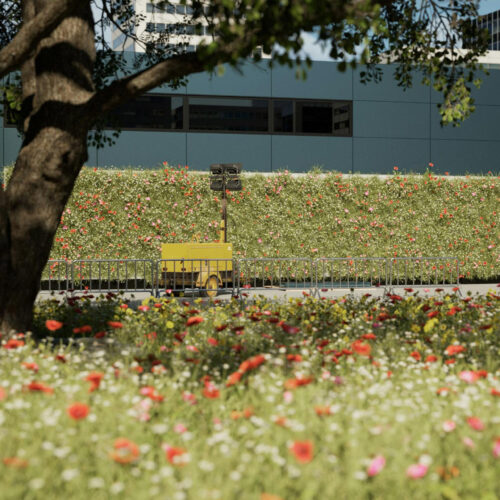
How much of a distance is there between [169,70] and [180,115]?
1537 cm

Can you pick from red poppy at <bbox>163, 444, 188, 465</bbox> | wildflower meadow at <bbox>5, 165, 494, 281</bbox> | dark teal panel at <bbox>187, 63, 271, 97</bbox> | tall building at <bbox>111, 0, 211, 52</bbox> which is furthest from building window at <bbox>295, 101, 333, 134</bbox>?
red poppy at <bbox>163, 444, 188, 465</bbox>

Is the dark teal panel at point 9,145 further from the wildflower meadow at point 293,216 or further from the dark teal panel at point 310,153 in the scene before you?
the dark teal panel at point 310,153

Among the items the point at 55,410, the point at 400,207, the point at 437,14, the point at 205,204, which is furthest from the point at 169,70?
the point at 400,207

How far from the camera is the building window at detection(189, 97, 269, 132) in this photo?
67.8 feet

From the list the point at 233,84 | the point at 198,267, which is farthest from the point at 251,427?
the point at 233,84

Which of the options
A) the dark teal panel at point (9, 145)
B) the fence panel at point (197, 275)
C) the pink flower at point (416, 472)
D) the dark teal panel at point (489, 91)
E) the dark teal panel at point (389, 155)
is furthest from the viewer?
the dark teal panel at point (489, 91)

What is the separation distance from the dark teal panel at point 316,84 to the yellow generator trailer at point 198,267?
29.3 feet

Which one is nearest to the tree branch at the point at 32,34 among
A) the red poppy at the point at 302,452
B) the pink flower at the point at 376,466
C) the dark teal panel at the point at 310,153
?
the red poppy at the point at 302,452

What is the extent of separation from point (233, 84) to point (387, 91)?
5.50 metres

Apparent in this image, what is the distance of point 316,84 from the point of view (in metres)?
21.3

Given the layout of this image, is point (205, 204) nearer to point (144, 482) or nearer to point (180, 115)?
point (180, 115)

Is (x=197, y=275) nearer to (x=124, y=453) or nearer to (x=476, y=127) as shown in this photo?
(x=124, y=453)

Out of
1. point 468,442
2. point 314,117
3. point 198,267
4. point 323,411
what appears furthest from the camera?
point 314,117

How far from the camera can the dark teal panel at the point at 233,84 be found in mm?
20672
